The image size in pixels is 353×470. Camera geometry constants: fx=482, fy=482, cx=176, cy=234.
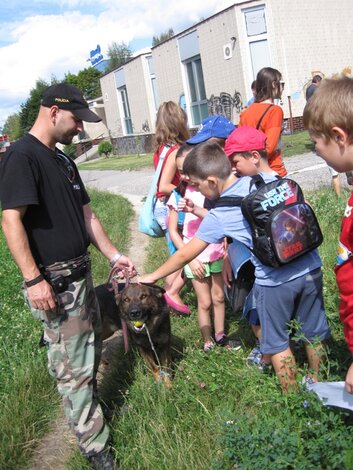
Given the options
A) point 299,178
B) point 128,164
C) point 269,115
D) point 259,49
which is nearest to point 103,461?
point 269,115

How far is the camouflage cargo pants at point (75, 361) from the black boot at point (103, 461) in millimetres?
40

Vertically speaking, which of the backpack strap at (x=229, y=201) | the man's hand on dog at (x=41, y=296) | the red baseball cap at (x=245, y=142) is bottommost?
the man's hand on dog at (x=41, y=296)

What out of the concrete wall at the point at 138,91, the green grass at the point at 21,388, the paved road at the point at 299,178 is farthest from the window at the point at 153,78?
the green grass at the point at 21,388

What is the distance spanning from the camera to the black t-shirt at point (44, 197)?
2.67m

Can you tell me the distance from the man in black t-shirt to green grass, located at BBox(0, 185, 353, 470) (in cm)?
35

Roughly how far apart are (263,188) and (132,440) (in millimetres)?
1825

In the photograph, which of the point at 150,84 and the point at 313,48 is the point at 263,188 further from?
the point at 150,84

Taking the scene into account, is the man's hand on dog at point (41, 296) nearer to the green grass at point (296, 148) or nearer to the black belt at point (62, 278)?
the black belt at point (62, 278)

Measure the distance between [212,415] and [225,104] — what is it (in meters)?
24.4

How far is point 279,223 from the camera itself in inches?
109

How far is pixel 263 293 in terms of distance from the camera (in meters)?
3.02

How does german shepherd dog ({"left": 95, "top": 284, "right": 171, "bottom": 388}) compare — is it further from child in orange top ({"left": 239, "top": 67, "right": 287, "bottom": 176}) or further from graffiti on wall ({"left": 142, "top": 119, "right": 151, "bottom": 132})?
graffiti on wall ({"left": 142, "top": 119, "right": 151, "bottom": 132})

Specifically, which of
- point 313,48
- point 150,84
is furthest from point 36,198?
point 150,84

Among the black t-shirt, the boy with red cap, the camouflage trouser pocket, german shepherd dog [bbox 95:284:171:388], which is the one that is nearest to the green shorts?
german shepherd dog [bbox 95:284:171:388]
